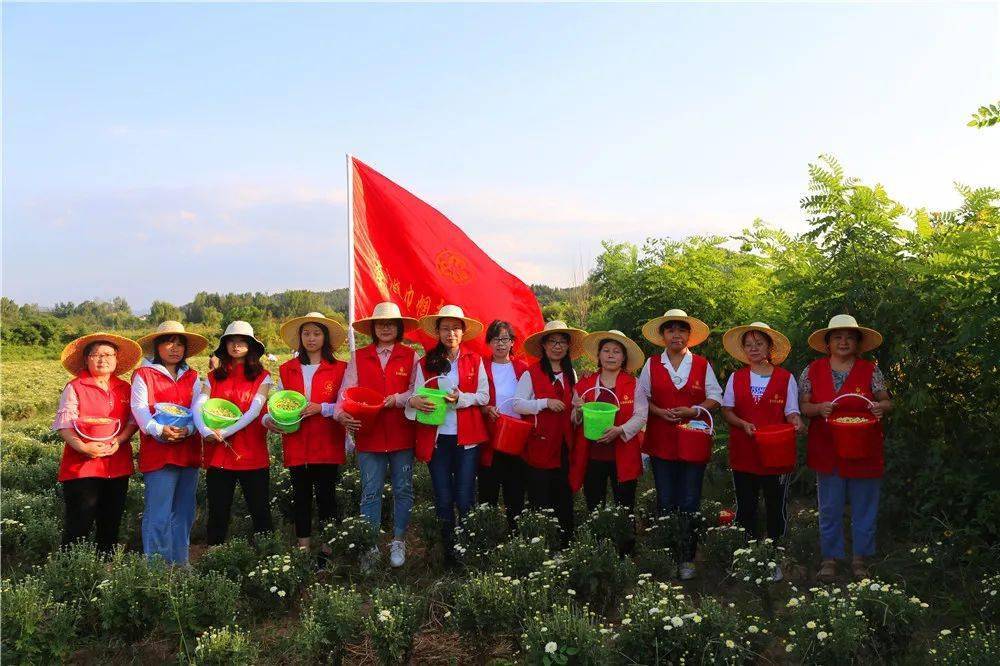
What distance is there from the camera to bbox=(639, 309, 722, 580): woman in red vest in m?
5.97

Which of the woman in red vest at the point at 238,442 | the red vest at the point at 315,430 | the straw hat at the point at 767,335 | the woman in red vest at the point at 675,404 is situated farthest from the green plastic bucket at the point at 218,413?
the straw hat at the point at 767,335

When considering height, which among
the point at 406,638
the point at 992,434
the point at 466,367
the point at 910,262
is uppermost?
the point at 910,262

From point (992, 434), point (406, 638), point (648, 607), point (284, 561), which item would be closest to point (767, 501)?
point (992, 434)

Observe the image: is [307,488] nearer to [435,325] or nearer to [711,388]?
[435,325]

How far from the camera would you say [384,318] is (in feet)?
20.6

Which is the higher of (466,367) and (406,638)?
(466,367)

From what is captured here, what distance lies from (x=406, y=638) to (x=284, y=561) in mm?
1435

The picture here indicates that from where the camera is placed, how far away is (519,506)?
21.8ft

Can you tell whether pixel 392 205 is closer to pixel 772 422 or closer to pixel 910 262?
pixel 772 422

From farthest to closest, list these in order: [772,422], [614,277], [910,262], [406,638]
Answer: [614,277] → [910,262] → [772,422] → [406,638]

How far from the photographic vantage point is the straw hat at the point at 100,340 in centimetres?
603

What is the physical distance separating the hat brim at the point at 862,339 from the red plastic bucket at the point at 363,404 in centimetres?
354

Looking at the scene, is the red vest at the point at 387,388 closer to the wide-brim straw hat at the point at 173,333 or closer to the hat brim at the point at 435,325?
the hat brim at the point at 435,325

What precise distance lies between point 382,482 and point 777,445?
10.4ft
